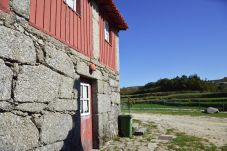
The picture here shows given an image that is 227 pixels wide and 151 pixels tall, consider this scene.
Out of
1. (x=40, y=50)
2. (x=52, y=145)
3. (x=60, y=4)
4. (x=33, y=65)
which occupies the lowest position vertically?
(x=52, y=145)

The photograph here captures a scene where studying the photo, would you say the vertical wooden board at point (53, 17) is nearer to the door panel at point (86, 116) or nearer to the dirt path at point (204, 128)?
the door panel at point (86, 116)

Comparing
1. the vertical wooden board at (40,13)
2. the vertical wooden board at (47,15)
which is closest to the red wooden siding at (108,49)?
the vertical wooden board at (47,15)

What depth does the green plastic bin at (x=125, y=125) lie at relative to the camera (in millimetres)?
9203

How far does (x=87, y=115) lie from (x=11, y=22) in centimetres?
390

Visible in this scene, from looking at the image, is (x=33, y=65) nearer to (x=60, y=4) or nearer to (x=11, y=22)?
(x=11, y=22)

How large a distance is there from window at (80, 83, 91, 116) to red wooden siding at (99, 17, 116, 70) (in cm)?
143

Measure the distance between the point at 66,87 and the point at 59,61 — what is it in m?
0.62

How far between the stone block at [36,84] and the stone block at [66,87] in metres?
0.19

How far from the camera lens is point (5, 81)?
3.69m

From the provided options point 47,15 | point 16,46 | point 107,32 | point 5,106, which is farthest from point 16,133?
point 107,32

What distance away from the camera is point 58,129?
510cm

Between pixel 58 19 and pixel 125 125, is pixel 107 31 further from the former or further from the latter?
pixel 58 19

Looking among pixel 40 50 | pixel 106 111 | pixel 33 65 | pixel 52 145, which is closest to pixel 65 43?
pixel 40 50

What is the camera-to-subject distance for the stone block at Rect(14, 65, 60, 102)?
13.2 ft
